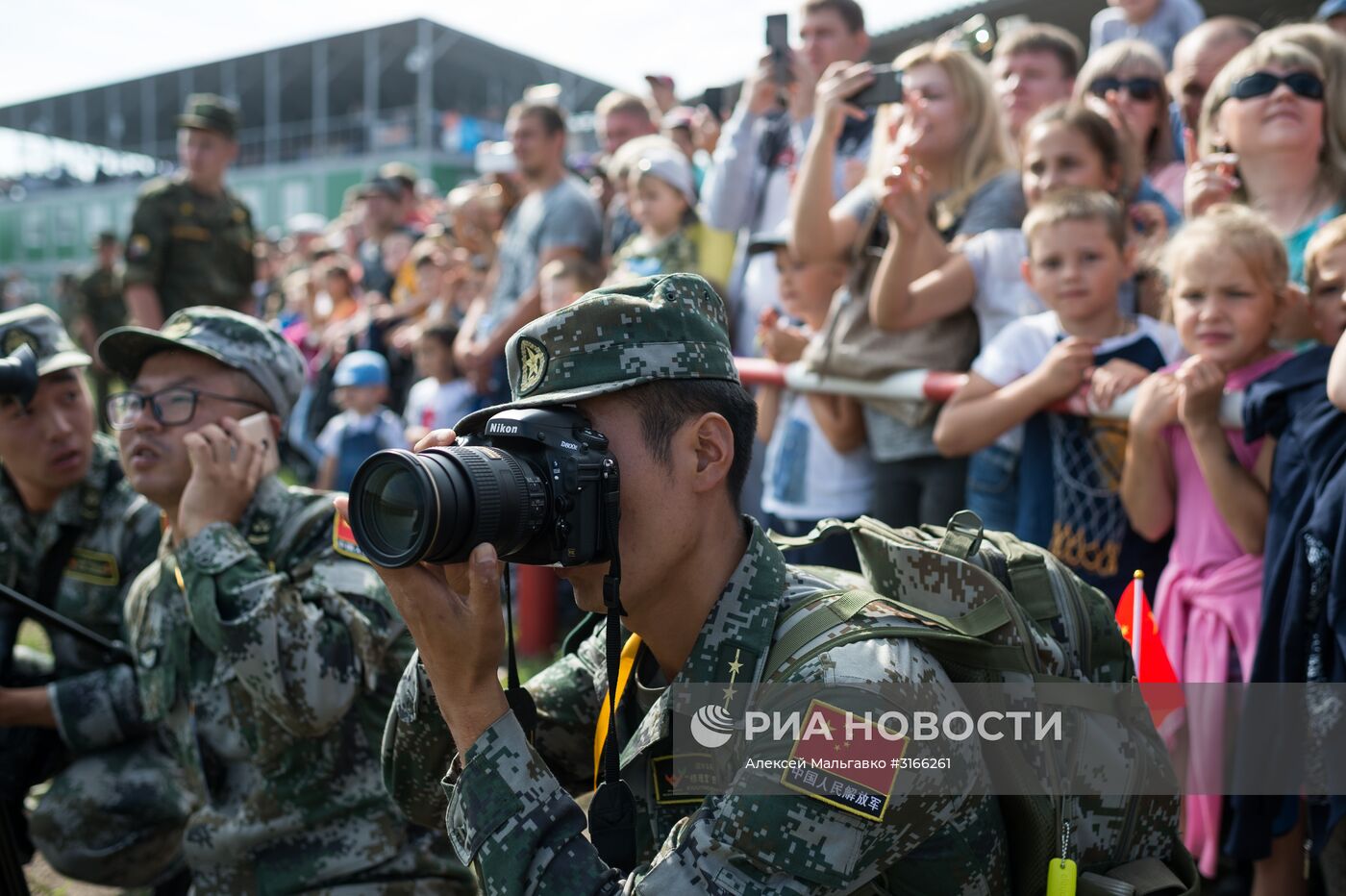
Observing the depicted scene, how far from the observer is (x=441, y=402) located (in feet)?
21.3

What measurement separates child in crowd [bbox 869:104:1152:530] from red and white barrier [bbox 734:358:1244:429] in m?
0.19

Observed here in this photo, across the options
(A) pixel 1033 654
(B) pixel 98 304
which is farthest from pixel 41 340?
(B) pixel 98 304

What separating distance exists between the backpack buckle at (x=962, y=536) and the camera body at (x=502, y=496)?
56 centimetres

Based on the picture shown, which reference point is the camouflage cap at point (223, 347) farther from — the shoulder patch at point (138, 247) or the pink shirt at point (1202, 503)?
the shoulder patch at point (138, 247)

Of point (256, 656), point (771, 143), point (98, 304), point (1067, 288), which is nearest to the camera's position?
point (256, 656)

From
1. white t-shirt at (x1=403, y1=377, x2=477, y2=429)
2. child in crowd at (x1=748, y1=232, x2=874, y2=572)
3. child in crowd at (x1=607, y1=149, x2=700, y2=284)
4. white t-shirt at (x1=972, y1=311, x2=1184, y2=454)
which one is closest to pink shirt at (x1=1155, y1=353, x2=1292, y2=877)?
white t-shirt at (x1=972, y1=311, x2=1184, y2=454)

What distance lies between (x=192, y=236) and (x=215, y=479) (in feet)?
17.7

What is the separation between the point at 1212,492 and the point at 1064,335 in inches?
27.4

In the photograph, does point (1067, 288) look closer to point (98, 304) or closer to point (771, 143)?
point (771, 143)

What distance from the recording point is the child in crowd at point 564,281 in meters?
5.39

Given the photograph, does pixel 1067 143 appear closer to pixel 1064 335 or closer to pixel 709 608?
pixel 1064 335

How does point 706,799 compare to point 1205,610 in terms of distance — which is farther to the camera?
point 1205,610

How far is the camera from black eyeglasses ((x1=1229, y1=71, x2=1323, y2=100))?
312cm

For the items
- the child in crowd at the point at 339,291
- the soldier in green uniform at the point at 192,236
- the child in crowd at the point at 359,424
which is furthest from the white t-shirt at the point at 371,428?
the child in crowd at the point at 339,291
